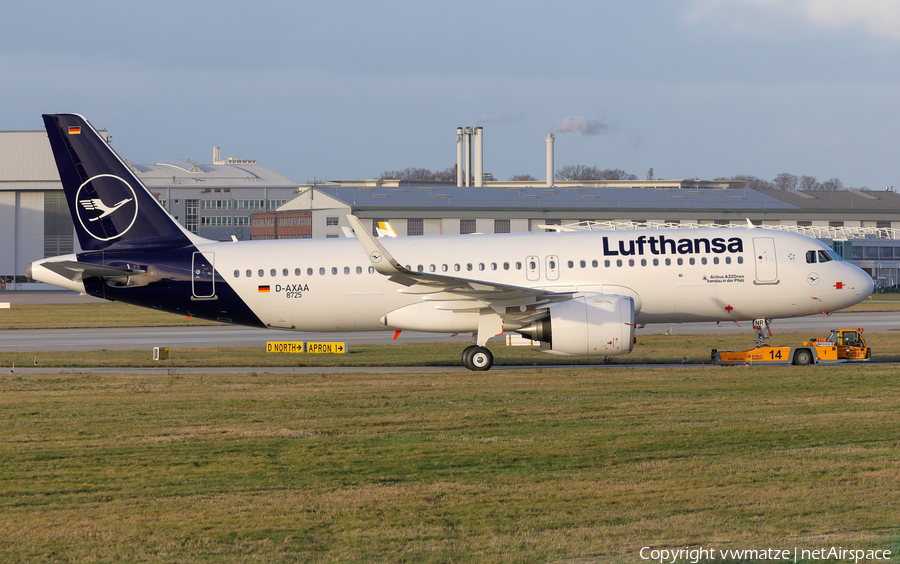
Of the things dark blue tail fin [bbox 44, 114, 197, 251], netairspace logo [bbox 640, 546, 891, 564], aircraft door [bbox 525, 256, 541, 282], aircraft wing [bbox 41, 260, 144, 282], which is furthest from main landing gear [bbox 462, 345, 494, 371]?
netairspace logo [bbox 640, 546, 891, 564]

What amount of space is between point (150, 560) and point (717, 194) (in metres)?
118

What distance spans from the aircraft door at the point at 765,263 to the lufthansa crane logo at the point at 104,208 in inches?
788

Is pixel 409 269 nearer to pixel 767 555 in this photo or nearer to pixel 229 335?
pixel 229 335

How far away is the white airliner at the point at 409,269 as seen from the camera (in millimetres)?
29516

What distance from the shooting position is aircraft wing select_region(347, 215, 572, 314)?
2650cm

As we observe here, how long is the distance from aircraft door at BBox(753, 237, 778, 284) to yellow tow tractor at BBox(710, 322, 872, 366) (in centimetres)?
216

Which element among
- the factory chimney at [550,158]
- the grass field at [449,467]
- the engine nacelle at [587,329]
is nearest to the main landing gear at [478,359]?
the grass field at [449,467]

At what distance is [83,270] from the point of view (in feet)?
96.9

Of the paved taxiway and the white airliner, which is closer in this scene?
the white airliner

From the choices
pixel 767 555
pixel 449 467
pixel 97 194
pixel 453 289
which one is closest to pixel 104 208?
pixel 97 194

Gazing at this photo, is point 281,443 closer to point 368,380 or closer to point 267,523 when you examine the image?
point 267,523

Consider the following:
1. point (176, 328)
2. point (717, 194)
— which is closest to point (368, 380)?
point (176, 328)

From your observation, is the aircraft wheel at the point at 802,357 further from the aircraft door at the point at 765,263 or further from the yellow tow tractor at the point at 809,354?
the aircraft door at the point at 765,263

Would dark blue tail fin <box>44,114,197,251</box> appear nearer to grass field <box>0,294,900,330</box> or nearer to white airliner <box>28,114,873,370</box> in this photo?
white airliner <box>28,114,873,370</box>
